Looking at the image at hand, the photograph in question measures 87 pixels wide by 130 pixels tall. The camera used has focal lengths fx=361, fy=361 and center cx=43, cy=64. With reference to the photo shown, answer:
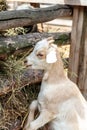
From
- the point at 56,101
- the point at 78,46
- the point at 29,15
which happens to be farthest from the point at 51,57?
the point at 78,46

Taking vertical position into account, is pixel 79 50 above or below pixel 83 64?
above

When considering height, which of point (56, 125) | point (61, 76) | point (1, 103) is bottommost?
point (56, 125)

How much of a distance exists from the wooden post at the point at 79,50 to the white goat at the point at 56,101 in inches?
29.4

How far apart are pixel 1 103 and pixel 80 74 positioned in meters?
1.12

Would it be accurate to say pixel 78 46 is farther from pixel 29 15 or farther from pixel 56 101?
pixel 56 101

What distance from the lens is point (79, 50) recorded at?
389cm

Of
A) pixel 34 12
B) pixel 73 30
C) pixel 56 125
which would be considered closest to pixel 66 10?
pixel 73 30

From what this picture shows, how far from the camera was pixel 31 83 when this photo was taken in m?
3.45

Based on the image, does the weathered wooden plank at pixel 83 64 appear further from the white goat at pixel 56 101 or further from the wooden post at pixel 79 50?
the white goat at pixel 56 101

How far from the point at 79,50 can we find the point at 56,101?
0.95 m

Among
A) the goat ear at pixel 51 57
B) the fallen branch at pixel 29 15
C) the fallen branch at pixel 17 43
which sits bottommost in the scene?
the fallen branch at pixel 17 43

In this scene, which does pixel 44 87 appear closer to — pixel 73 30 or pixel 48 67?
pixel 48 67

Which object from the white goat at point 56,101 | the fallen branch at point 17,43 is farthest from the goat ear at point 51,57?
the fallen branch at point 17,43

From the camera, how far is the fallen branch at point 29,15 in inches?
125
